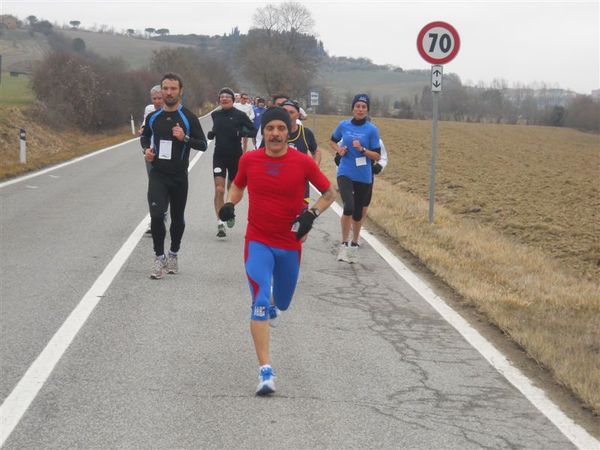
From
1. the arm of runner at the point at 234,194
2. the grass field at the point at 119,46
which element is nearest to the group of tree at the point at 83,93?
the arm of runner at the point at 234,194

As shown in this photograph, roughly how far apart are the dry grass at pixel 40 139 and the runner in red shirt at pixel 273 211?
19.2 m

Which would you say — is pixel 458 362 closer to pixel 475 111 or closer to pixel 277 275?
pixel 277 275

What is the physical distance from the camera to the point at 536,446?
448 cm

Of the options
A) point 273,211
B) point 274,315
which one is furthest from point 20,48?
point 273,211

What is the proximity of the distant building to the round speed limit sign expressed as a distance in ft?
419

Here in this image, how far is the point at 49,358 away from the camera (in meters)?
5.73

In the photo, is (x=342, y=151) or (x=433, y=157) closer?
(x=342, y=151)

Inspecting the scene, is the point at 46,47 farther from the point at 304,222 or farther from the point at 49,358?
the point at 304,222

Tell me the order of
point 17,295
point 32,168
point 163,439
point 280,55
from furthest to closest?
point 280,55
point 32,168
point 17,295
point 163,439

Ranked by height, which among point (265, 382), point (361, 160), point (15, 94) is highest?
point (361, 160)

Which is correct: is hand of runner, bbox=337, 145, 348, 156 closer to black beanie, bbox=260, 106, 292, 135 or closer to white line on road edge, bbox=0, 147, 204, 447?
white line on road edge, bbox=0, 147, 204, 447

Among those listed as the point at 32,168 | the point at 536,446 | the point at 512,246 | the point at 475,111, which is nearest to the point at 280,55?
the point at 475,111

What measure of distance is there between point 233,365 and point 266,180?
1.30 metres

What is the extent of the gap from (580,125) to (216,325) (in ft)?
346
